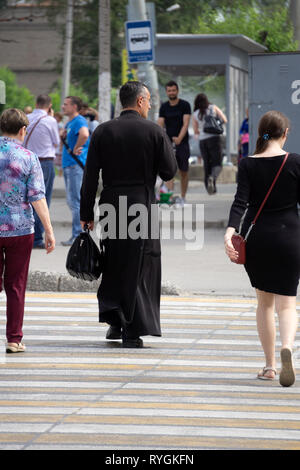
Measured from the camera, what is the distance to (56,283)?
38.1 ft

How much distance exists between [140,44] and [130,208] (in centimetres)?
1143

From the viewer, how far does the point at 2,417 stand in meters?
6.43

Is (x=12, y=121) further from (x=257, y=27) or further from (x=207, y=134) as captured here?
(x=257, y=27)

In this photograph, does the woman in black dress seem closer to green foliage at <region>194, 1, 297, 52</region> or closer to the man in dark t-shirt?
the man in dark t-shirt

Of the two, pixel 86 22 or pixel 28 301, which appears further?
pixel 86 22

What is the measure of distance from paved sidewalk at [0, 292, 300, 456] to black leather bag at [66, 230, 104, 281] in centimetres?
50

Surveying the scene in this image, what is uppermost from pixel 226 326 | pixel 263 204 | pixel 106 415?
pixel 263 204

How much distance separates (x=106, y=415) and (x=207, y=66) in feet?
82.4

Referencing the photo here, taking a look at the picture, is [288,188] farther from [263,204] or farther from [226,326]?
[226,326]

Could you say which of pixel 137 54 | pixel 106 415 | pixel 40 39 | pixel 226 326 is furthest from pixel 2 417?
pixel 40 39

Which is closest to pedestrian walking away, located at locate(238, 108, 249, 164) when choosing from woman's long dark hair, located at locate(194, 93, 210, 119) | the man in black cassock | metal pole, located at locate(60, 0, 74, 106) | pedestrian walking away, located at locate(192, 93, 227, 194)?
pedestrian walking away, located at locate(192, 93, 227, 194)

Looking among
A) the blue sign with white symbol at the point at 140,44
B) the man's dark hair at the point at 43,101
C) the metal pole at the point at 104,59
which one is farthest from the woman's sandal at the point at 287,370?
the metal pole at the point at 104,59

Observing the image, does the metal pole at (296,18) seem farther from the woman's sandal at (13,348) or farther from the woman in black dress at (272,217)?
the woman in black dress at (272,217)

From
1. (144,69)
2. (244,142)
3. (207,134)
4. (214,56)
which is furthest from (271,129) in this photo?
(214,56)
